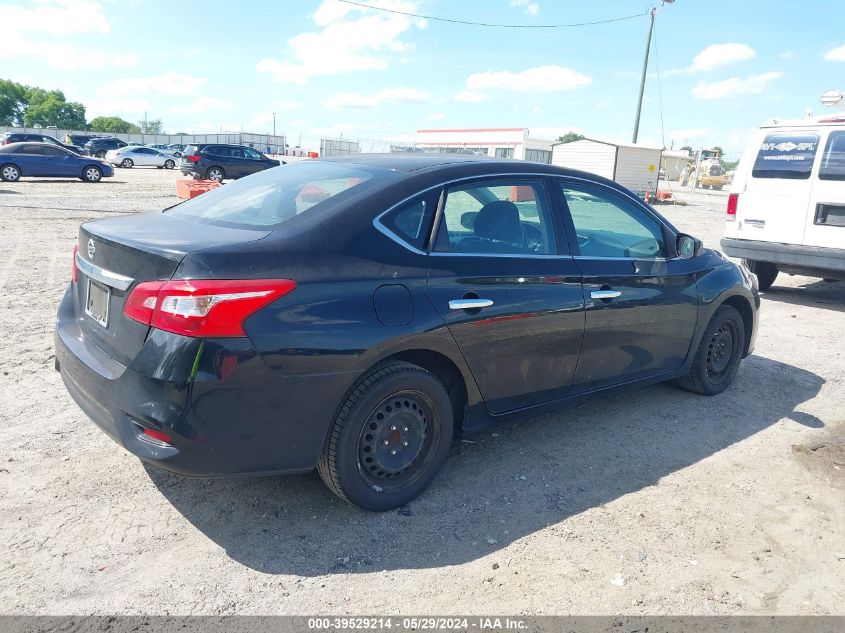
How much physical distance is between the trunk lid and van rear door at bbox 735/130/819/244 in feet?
25.7

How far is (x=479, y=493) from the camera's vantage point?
11.9ft

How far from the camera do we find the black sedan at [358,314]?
9.12ft

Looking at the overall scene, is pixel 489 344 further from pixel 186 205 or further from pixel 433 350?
pixel 186 205

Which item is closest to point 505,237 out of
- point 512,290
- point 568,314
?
point 512,290

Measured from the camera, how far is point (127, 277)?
9.78 feet

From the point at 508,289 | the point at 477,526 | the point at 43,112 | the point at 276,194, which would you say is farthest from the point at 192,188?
the point at 43,112

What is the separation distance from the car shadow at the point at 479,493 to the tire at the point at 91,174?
2445 cm

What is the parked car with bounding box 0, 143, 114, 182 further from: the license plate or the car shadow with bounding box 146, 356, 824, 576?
the car shadow with bounding box 146, 356, 824, 576

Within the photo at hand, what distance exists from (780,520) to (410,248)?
7.91 ft

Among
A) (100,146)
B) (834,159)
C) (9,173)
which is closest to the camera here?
A: (834,159)

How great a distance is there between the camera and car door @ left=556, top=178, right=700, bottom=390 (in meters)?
4.13

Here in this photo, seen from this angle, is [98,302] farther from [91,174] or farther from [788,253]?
[91,174]

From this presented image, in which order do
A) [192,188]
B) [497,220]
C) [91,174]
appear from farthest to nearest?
[91,174] < [192,188] < [497,220]

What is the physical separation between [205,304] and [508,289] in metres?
1.63
